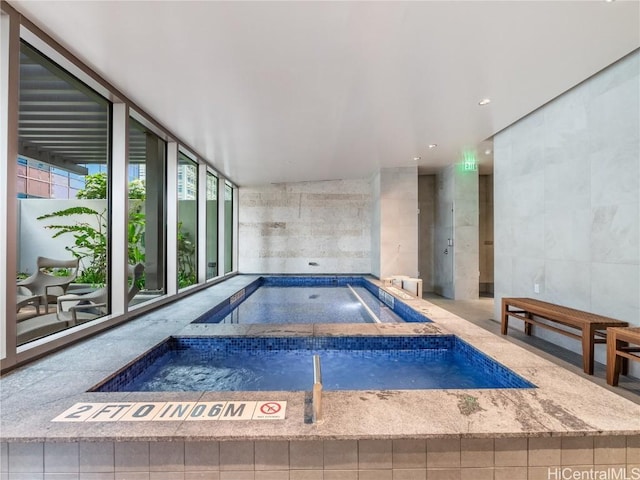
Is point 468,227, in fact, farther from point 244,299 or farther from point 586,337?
point 244,299

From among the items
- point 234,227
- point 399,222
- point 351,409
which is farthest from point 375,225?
point 351,409

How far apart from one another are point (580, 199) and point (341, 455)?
3.34 m

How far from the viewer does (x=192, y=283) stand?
6.02 metres

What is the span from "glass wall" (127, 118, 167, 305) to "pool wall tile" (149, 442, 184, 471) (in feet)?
11.3

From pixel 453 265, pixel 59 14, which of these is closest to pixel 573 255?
pixel 453 265

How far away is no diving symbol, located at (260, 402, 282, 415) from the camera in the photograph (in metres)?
1.68

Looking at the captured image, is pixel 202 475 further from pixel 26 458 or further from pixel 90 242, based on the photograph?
pixel 90 242

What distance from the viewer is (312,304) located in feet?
18.4

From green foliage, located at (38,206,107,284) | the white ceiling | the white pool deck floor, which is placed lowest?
the white pool deck floor

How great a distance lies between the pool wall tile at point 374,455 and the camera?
4.98 ft

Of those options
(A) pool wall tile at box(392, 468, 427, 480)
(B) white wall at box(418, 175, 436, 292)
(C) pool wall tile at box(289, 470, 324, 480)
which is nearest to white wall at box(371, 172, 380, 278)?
(B) white wall at box(418, 175, 436, 292)

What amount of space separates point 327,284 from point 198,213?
3685 mm

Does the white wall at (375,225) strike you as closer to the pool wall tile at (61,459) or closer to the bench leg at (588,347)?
the bench leg at (588,347)

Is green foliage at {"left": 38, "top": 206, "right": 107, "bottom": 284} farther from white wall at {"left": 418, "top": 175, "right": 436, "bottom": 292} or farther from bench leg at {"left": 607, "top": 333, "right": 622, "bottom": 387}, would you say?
white wall at {"left": 418, "top": 175, "right": 436, "bottom": 292}
